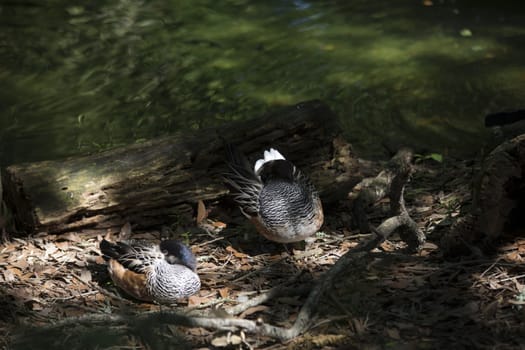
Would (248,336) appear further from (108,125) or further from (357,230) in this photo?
(108,125)

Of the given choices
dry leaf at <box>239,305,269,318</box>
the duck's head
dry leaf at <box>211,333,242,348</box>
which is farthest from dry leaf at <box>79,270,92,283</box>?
dry leaf at <box>211,333,242,348</box>

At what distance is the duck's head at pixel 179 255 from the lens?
561cm

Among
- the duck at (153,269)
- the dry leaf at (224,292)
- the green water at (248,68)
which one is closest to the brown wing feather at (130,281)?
the duck at (153,269)

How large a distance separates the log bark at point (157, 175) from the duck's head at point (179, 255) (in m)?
0.91

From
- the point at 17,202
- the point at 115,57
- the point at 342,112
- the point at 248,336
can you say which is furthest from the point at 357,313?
the point at 115,57

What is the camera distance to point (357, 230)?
650cm

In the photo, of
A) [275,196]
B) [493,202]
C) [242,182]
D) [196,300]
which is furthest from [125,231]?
[493,202]

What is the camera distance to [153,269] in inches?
220

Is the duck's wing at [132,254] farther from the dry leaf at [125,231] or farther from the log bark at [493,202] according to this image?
the log bark at [493,202]

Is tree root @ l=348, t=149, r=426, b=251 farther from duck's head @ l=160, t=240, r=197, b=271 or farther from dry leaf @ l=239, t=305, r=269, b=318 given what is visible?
duck's head @ l=160, t=240, r=197, b=271

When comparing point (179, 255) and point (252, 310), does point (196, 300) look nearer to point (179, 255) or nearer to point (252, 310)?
point (179, 255)

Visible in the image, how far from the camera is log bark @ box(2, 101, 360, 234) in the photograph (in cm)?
630

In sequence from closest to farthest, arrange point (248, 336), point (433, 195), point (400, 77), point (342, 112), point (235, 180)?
point (248, 336)
point (235, 180)
point (433, 195)
point (342, 112)
point (400, 77)

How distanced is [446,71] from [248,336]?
271 inches
